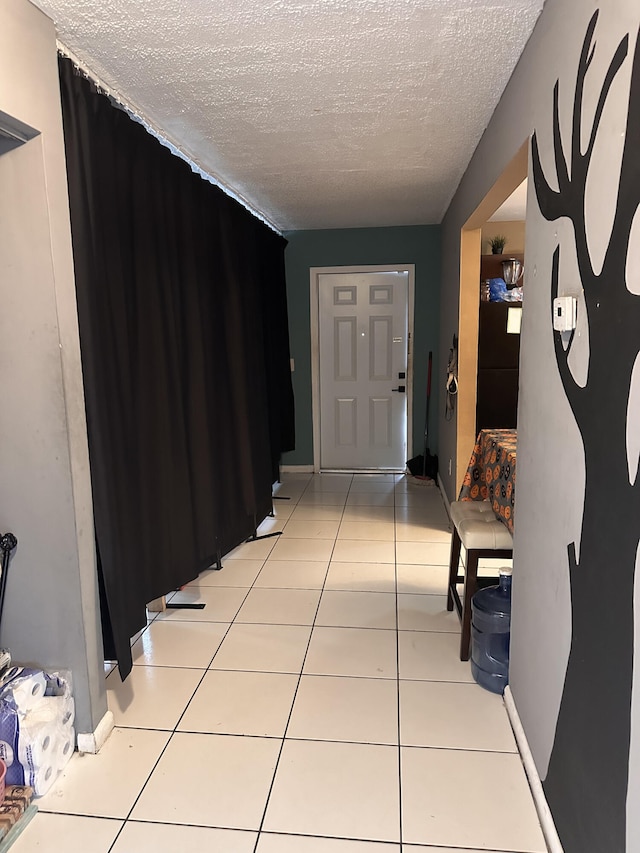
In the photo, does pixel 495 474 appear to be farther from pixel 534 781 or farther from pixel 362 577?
pixel 534 781

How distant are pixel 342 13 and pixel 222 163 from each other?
152cm

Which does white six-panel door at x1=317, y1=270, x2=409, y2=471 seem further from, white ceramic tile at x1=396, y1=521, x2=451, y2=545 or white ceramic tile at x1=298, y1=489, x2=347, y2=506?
white ceramic tile at x1=396, y1=521, x2=451, y2=545

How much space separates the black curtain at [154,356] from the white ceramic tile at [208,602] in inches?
7.4

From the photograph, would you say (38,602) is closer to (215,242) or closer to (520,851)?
(520,851)

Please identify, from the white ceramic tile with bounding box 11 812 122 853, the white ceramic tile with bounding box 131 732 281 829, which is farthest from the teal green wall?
the white ceramic tile with bounding box 11 812 122 853

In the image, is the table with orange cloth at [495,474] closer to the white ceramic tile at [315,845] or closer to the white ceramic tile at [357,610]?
the white ceramic tile at [357,610]

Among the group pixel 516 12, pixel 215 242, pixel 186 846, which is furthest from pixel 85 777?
pixel 516 12

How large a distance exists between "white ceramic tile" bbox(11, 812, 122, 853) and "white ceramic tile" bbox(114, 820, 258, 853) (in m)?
0.03

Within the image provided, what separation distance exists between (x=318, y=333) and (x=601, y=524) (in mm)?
4254

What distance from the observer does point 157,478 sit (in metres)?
2.27

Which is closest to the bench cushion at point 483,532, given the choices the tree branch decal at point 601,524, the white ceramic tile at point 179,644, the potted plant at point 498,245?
the tree branch decal at point 601,524

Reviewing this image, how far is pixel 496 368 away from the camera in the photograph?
3707mm

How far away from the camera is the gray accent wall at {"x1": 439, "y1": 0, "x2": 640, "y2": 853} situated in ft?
3.67

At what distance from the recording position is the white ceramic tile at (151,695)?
2.00 meters
